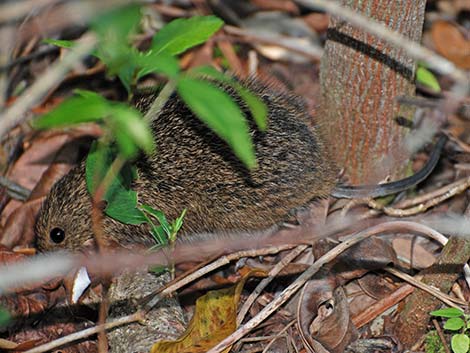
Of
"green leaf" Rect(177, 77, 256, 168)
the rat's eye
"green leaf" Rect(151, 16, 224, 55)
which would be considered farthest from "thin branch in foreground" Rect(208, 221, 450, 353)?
"green leaf" Rect(177, 77, 256, 168)

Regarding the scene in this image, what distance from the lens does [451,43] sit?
6094 millimetres

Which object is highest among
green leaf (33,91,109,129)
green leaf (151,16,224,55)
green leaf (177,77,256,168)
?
green leaf (177,77,256,168)

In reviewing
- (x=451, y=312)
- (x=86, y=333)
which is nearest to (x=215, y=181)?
(x=86, y=333)

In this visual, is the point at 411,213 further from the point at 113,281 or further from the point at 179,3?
the point at 179,3

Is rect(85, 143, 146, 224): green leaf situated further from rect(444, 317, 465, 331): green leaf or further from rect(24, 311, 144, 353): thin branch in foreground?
rect(444, 317, 465, 331): green leaf

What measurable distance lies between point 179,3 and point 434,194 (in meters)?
2.91

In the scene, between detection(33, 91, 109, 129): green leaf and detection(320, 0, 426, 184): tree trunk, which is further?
detection(320, 0, 426, 184): tree trunk

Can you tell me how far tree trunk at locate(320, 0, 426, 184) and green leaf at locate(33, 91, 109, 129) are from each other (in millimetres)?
2310

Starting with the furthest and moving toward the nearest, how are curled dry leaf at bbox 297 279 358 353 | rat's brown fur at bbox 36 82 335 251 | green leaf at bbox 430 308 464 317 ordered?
1. rat's brown fur at bbox 36 82 335 251
2. curled dry leaf at bbox 297 279 358 353
3. green leaf at bbox 430 308 464 317

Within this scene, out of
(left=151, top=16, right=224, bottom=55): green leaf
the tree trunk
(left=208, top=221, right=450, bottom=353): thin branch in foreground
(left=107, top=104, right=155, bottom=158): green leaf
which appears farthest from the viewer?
the tree trunk

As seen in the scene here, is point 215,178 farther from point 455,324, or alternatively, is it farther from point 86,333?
point 455,324

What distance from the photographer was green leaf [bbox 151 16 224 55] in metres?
3.53

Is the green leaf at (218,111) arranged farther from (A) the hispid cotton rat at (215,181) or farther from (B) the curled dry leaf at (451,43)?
(B) the curled dry leaf at (451,43)

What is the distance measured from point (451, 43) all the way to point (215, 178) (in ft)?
9.27
